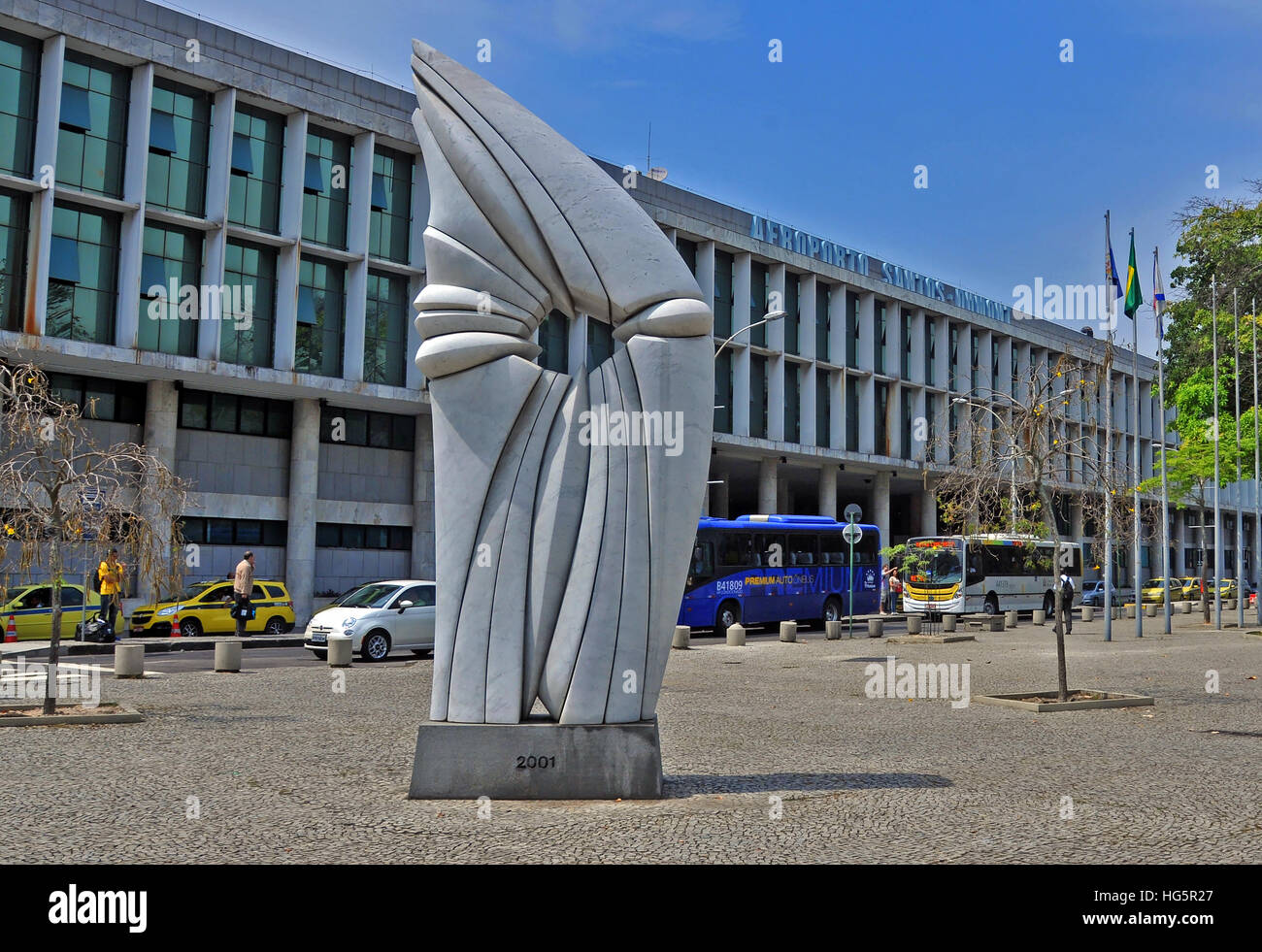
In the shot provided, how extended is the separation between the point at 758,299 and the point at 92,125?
1068 inches

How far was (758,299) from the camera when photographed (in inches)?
1895

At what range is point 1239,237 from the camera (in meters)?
34.9

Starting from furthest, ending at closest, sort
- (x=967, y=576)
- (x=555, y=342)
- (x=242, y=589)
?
(x=555, y=342), (x=967, y=576), (x=242, y=589)

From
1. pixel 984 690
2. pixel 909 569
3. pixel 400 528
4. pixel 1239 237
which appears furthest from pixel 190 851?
pixel 1239 237

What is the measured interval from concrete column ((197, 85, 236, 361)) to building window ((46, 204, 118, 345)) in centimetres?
238

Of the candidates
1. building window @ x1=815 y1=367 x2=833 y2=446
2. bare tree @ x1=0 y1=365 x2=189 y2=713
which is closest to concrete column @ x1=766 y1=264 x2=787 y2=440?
building window @ x1=815 y1=367 x2=833 y2=446

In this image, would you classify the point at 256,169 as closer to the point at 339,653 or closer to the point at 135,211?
the point at 135,211

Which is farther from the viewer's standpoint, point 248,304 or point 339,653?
point 248,304

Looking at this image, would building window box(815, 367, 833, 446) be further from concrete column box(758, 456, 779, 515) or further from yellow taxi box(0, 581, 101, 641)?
yellow taxi box(0, 581, 101, 641)

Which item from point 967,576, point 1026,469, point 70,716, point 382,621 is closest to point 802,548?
point 967,576

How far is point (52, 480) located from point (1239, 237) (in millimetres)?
34475

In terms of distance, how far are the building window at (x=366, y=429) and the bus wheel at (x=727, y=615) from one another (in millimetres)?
12437

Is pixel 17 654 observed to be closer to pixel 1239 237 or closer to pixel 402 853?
pixel 402 853

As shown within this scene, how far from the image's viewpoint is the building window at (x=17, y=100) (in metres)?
27.4
